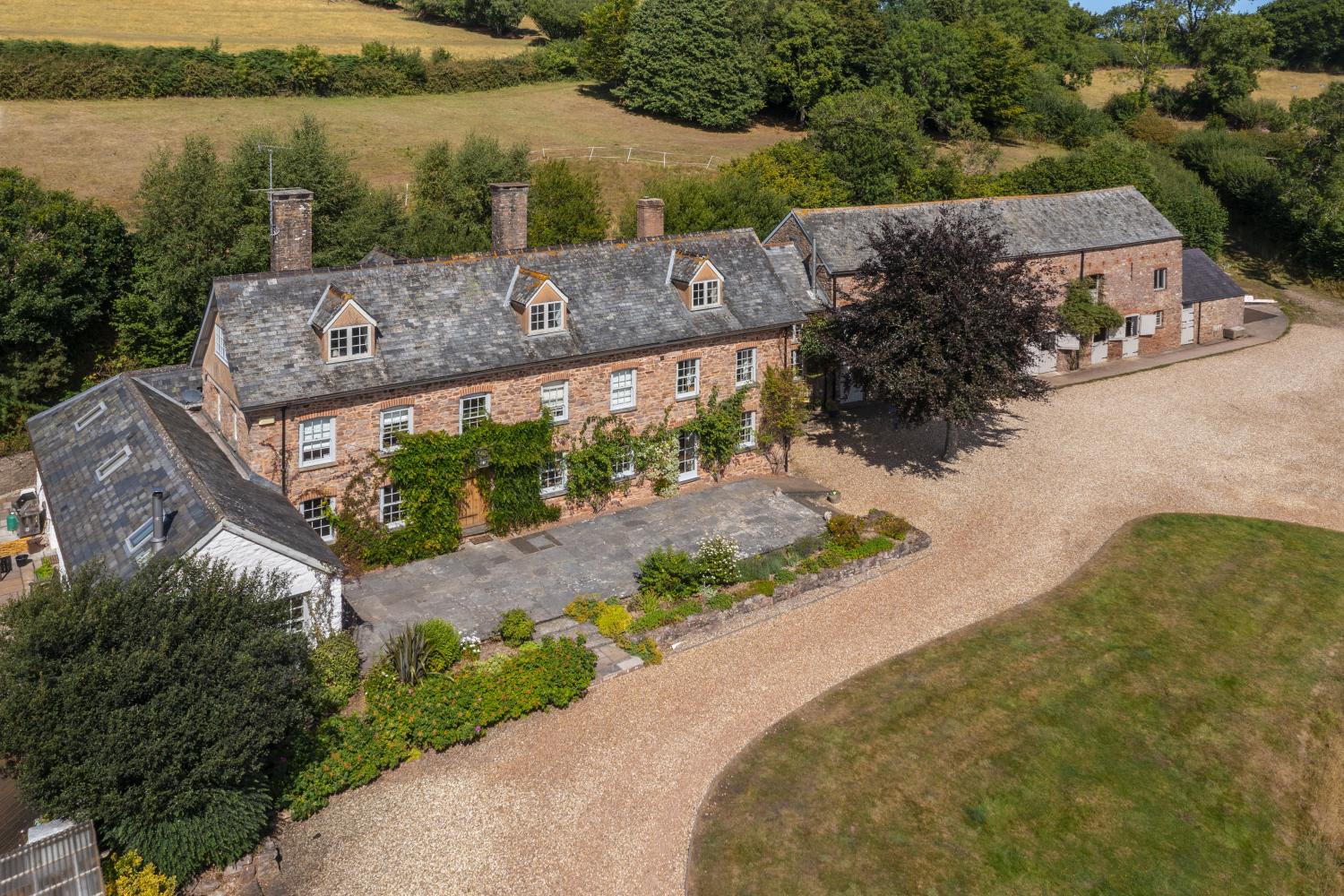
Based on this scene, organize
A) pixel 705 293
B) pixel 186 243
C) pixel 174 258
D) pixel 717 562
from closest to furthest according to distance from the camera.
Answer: pixel 717 562 → pixel 705 293 → pixel 174 258 → pixel 186 243

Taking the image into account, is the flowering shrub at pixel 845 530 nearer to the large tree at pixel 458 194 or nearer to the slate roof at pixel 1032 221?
the slate roof at pixel 1032 221

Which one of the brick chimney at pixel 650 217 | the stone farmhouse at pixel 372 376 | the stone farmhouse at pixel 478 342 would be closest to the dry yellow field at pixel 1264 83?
the brick chimney at pixel 650 217

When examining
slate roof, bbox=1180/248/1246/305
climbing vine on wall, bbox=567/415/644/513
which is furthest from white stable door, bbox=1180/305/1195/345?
climbing vine on wall, bbox=567/415/644/513

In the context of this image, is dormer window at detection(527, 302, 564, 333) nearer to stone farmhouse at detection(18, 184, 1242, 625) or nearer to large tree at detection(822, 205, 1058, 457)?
stone farmhouse at detection(18, 184, 1242, 625)

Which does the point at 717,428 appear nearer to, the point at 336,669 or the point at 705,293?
the point at 705,293

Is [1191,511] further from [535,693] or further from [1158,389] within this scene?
[535,693]

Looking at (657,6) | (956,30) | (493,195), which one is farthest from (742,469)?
(956,30)

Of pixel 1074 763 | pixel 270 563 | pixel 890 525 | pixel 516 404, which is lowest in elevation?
pixel 1074 763

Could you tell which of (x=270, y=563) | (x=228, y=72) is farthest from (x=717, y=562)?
(x=228, y=72)
